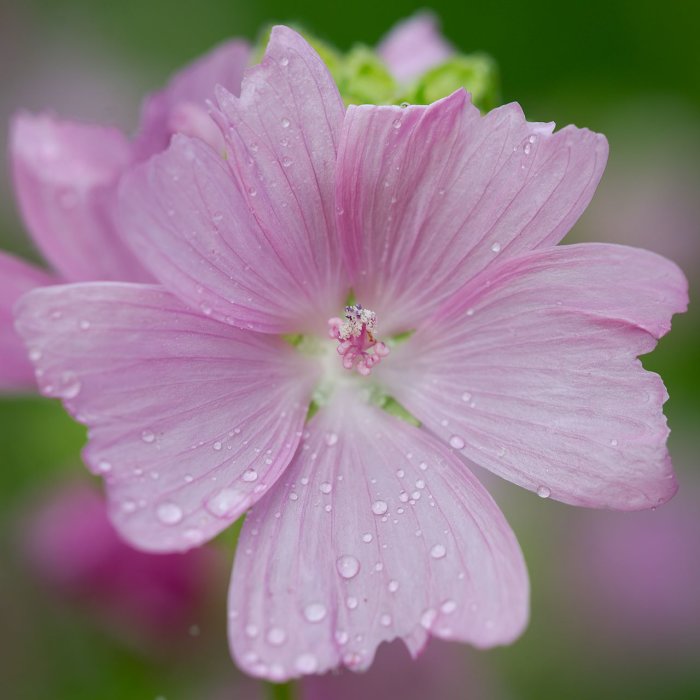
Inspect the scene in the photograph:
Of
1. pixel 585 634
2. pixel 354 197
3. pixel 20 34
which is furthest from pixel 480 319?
pixel 20 34

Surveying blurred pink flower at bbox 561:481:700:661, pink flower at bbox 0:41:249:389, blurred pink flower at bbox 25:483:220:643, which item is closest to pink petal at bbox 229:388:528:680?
pink flower at bbox 0:41:249:389

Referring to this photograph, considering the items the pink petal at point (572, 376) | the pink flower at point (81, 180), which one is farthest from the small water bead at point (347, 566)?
the pink flower at point (81, 180)

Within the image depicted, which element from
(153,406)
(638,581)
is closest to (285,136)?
(153,406)

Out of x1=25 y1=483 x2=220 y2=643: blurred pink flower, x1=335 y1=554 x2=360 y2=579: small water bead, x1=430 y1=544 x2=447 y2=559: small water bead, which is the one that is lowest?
x1=25 y1=483 x2=220 y2=643: blurred pink flower

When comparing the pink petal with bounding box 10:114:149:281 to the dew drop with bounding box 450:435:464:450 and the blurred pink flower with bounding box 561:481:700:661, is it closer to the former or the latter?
the dew drop with bounding box 450:435:464:450

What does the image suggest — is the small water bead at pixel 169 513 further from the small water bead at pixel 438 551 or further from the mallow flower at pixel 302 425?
the small water bead at pixel 438 551

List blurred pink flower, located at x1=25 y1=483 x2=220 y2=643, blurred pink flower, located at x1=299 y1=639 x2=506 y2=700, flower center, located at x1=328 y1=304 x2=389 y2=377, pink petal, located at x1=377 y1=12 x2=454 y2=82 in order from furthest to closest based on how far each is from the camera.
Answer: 1. blurred pink flower, located at x1=299 y1=639 x2=506 y2=700
2. blurred pink flower, located at x1=25 y1=483 x2=220 y2=643
3. pink petal, located at x1=377 y1=12 x2=454 y2=82
4. flower center, located at x1=328 y1=304 x2=389 y2=377

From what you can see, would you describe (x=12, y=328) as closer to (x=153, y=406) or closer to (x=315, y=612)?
(x=153, y=406)
